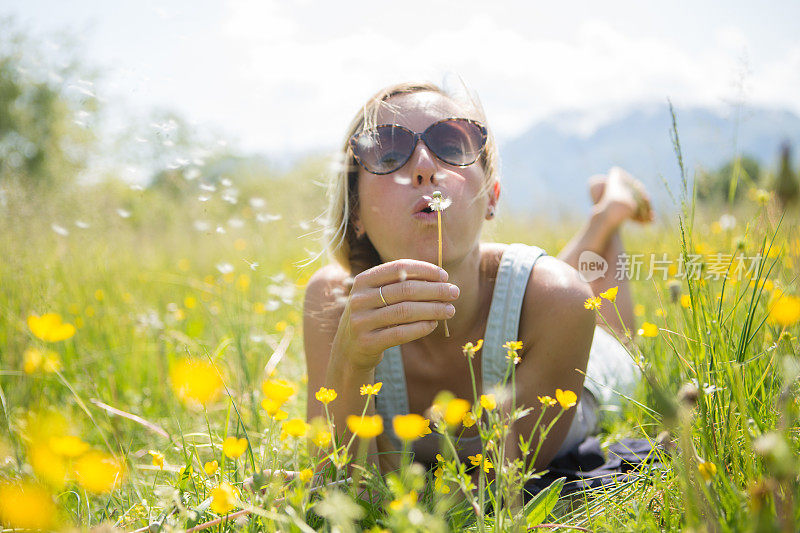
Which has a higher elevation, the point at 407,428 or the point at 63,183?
the point at 407,428

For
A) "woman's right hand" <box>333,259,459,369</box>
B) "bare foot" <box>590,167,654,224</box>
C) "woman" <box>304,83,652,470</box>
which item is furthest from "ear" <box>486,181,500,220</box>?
"bare foot" <box>590,167,654,224</box>

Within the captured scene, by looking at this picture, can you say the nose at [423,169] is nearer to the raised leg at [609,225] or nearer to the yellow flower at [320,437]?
the yellow flower at [320,437]

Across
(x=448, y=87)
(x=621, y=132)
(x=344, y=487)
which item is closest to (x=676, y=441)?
(x=344, y=487)

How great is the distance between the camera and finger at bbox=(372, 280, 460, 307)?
1.17 m

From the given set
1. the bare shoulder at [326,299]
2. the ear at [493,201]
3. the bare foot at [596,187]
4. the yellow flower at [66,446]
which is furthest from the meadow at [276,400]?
the bare foot at [596,187]

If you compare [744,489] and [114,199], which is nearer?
[744,489]

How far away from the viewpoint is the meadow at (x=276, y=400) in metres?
0.84

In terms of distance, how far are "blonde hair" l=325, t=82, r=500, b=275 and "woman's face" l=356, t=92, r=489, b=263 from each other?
8 centimetres

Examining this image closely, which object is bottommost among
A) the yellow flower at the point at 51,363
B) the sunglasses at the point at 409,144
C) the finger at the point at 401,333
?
the yellow flower at the point at 51,363

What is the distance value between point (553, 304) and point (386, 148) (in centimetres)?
75

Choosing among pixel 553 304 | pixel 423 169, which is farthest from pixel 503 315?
pixel 423 169

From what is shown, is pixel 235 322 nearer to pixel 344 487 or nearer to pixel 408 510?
pixel 344 487

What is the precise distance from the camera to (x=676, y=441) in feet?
4.07

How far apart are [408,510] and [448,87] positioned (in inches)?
66.6
